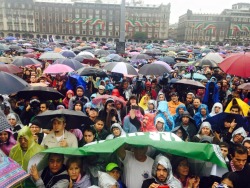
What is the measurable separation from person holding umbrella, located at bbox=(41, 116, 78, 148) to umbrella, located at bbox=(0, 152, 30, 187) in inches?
36.9

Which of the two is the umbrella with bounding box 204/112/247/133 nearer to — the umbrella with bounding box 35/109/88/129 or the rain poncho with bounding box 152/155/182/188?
the rain poncho with bounding box 152/155/182/188

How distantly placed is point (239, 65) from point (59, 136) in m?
3.51

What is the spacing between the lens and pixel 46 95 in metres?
5.17

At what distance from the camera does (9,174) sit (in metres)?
2.37

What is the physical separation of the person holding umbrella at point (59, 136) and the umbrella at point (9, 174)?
3.07ft

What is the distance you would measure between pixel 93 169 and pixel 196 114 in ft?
9.53

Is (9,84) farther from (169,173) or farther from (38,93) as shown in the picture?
(169,173)

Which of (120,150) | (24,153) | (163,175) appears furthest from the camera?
(24,153)

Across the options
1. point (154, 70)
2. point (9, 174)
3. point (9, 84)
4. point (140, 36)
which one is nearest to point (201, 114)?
point (154, 70)

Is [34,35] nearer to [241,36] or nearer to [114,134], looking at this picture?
[241,36]

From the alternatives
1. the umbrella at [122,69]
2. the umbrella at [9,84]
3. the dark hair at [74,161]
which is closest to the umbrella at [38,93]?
the umbrella at [9,84]

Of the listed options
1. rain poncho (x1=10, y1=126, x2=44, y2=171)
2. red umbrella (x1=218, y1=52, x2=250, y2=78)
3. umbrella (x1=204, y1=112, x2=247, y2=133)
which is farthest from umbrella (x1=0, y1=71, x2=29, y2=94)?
red umbrella (x1=218, y1=52, x2=250, y2=78)

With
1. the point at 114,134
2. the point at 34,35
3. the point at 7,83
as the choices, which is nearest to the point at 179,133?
the point at 114,134

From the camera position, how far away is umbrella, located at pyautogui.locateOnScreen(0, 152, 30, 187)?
2.29 metres
